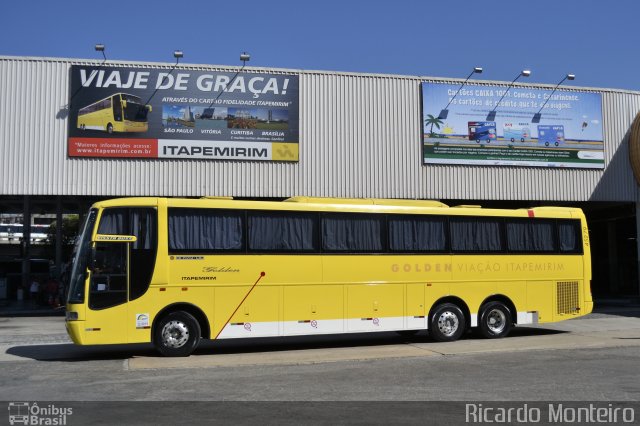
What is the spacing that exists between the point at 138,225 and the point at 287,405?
6202mm

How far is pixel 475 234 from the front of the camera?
635 inches

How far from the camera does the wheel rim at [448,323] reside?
51.6ft

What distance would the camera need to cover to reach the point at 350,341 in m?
16.5

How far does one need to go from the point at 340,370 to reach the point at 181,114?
15913mm

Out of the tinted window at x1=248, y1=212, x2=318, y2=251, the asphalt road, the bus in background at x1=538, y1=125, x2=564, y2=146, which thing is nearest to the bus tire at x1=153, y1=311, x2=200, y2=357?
the asphalt road

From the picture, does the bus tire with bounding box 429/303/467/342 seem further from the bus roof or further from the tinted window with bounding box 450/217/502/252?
the bus roof

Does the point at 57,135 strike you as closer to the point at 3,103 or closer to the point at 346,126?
the point at 3,103

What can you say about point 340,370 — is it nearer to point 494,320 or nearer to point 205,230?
point 205,230

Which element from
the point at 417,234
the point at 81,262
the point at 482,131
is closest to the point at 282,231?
the point at 417,234

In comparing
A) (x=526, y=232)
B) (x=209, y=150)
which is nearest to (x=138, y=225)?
(x=526, y=232)

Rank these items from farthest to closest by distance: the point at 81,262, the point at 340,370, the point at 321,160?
the point at 321,160, the point at 81,262, the point at 340,370

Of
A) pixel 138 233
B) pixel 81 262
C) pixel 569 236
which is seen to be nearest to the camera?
pixel 81 262

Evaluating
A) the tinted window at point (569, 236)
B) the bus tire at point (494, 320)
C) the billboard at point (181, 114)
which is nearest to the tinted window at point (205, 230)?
the bus tire at point (494, 320)

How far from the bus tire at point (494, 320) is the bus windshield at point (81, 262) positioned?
935 cm
